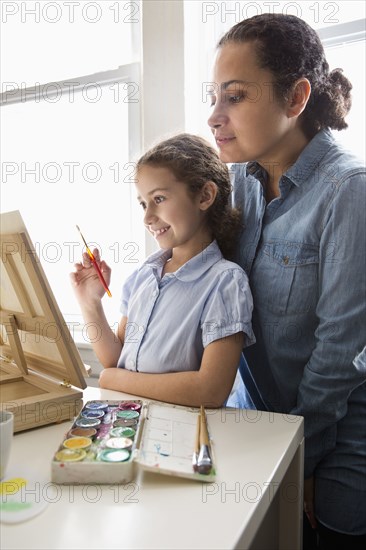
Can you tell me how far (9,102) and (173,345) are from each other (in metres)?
1.58

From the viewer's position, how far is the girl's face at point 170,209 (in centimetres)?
108

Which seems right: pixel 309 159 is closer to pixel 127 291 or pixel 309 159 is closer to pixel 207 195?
pixel 207 195

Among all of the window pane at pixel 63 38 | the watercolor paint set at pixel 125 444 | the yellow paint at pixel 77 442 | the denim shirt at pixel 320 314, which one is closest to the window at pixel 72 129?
the window pane at pixel 63 38

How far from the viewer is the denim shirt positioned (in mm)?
922

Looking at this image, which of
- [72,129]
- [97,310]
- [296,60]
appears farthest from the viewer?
[72,129]

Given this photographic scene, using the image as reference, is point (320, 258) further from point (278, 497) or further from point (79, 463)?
point (79, 463)

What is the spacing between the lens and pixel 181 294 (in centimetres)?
107

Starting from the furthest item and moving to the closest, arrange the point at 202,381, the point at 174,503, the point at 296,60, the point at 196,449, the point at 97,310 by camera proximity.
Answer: the point at 97,310 → the point at 296,60 → the point at 202,381 → the point at 196,449 → the point at 174,503

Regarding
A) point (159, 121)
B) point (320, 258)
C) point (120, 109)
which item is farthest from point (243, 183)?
point (120, 109)

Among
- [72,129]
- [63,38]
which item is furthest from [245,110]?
[63,38]

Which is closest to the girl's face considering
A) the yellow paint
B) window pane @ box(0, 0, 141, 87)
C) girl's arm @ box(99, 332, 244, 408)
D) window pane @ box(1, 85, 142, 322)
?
girl's arm @ box(99, 332, 244, 408)

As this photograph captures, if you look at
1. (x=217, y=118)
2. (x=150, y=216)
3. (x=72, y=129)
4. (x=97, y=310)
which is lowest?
(x=97, y=310)

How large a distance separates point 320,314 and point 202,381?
0.26m

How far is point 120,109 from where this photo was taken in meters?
1.89
